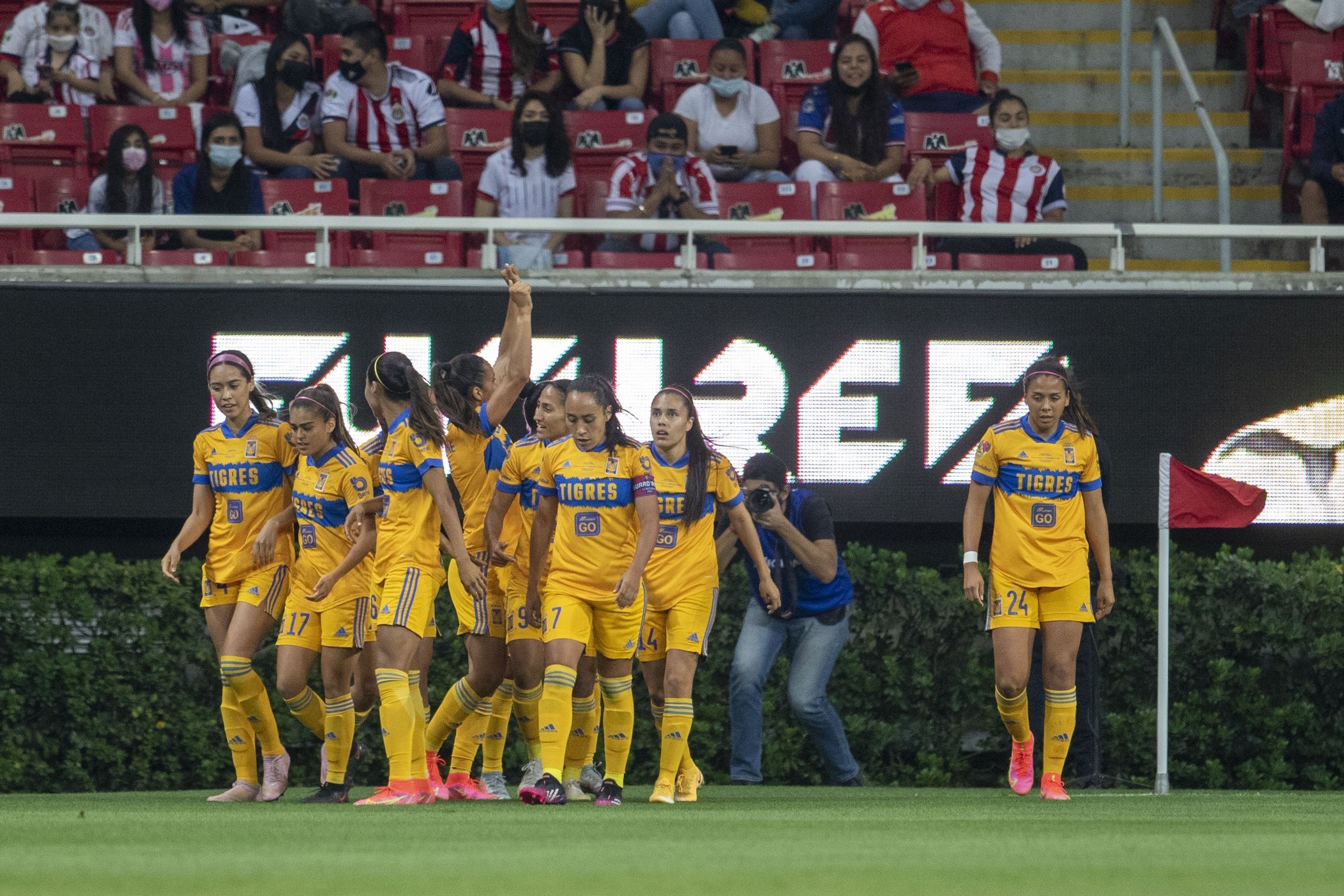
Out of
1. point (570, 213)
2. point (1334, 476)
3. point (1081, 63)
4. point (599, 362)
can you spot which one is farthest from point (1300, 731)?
point (1081, 63)

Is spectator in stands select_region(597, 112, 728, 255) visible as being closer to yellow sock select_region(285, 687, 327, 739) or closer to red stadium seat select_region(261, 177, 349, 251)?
red stadium seat select_region(261, 177, 349, 251)

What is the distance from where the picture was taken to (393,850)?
240 inches

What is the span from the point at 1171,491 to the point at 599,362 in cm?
366

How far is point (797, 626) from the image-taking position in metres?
11.2

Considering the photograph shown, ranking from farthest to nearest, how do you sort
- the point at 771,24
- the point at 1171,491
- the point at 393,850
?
the point at 771,24 < the point at 1171,491 < the point at 393,850

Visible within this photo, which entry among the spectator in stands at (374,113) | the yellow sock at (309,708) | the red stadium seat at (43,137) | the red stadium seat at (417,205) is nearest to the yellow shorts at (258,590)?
the yellow sock at (309,708)

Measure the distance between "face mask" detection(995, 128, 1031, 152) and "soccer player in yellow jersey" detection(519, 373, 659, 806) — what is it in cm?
581

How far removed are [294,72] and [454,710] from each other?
21.5 ft

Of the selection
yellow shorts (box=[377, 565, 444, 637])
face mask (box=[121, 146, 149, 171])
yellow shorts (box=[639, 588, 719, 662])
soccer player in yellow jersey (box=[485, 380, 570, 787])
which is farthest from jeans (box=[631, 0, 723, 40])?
yellow shorts (box=[377, 565, 444, 637])

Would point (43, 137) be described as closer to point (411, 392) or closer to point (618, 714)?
point (411, 392)

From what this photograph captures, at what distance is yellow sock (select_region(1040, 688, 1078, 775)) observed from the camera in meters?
9.53

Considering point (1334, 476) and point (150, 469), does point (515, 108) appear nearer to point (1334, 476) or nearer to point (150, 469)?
point (150, 469)

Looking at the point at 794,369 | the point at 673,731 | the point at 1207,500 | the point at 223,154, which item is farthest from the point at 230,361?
the point at 1207,500

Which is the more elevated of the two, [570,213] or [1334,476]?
[570,213]
